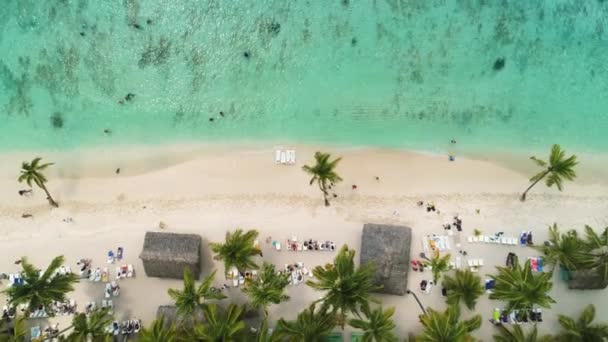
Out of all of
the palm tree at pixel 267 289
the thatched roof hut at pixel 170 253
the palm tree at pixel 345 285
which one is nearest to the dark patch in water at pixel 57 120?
the thatched roof hut at pixel 170 253

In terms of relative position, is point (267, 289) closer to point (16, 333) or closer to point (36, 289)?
point (36, 289)

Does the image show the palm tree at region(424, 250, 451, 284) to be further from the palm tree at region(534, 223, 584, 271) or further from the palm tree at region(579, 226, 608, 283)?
the palm tree at region(579, 226, 608, 283)

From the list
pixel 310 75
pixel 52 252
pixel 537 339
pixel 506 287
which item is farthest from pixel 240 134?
pixel 537 339

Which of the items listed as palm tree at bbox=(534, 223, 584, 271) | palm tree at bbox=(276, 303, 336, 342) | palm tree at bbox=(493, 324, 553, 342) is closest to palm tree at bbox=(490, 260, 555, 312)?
palm tree at bbox=(493, 324, 553, 342)

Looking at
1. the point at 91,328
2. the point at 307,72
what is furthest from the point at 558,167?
the point at 91,328

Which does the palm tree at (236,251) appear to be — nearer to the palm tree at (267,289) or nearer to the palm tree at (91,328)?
the palm tree at (267,289)

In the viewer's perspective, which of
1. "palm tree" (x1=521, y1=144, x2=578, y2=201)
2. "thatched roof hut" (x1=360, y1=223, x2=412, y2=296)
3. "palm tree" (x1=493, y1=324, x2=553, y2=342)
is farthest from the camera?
"thatched roof hut" (x1=360, y1=223, x2=412, y2=296)
